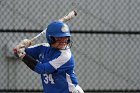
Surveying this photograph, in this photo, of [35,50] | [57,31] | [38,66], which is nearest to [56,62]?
[38,66]

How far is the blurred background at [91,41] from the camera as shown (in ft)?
21.1

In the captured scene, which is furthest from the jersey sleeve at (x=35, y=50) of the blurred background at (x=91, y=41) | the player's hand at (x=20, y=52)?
the blurred background at (x=91, y=41)

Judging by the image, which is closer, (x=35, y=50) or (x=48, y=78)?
(x=48, y=78)

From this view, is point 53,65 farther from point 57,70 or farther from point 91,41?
point 91,41

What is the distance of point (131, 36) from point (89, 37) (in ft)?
1.89

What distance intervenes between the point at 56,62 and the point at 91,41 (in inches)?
92.0

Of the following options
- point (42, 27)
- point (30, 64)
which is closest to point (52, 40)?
point (30, 64)

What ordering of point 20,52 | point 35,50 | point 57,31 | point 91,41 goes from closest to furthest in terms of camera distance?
1. point 57,31
2. point 20,52
3. point 35,50
4. point 91,41

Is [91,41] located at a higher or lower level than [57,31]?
lower

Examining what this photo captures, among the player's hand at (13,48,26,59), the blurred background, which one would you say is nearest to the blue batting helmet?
the player's hand at (13,48,26,59)

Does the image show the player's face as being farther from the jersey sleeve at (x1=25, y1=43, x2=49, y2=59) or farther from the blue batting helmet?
the jersey sleeve at (x1=25, y1=43, x2=49, y2=59)

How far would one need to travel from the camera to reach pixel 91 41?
6578mm

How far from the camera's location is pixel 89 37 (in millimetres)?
6551

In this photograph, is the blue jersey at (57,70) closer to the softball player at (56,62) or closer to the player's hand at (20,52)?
the softball player at (56,62)
